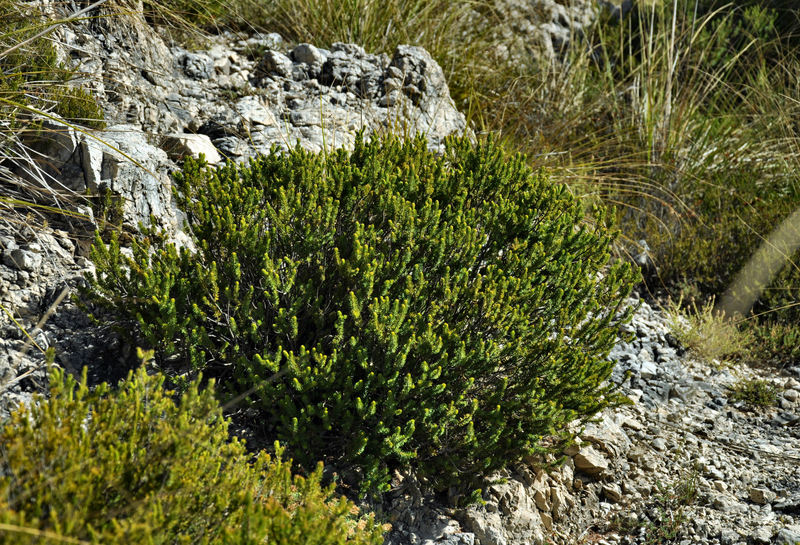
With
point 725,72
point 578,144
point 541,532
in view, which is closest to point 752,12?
point 725,72

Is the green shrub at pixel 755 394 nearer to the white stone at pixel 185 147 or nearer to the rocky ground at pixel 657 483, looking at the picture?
the rocky ground at pixel 657 483

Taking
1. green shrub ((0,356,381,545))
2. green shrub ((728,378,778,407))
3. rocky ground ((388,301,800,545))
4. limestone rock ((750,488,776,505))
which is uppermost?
green shrub ((0,356,381,545))

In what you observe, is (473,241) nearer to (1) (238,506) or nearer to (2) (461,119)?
(1) (238,506)

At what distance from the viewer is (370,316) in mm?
2795

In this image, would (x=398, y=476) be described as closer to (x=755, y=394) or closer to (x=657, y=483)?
(x=657, y=483)

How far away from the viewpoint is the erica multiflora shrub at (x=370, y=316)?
2576 mm

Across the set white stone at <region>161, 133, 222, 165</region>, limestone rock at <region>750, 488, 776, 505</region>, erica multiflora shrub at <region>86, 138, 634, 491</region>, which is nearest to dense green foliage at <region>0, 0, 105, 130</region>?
white stone at <region>161, 133, 222, 165</region>

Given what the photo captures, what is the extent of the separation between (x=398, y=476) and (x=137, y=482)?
53.7 inches

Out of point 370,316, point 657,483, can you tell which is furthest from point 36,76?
point 657,483

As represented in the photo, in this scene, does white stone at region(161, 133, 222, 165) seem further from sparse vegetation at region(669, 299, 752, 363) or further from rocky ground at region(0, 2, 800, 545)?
sparse vegetation at region(669, 299, 752, 363)

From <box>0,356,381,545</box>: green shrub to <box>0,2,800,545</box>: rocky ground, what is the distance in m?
0.63

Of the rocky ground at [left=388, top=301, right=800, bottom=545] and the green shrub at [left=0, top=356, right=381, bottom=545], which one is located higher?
the green shrub at [left=0, top=356, right=381, bottom=545]

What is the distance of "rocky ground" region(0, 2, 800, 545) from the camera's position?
9.30ft

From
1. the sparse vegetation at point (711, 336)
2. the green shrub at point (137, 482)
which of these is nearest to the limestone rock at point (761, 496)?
the sparse vegetation at point (711, 336)
